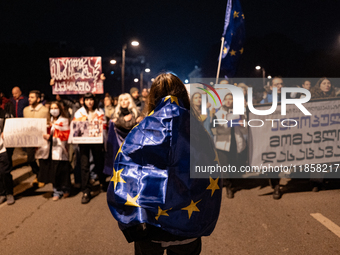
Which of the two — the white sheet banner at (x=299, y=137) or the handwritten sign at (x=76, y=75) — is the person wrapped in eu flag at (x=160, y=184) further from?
the handwritten sign at (x=76, y=75)

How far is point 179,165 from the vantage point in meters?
1.66

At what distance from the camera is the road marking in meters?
3.59

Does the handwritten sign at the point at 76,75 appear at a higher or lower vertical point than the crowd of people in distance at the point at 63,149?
higher

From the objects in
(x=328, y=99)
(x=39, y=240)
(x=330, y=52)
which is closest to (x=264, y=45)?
(x=330, y=52)

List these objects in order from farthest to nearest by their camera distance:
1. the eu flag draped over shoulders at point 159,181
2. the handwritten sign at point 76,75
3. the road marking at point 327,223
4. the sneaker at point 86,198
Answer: the handwritten sign at point 76,75 < the sneaker at point 86,198 < the road marking at point 327,223 < the eu flag draped over shoulders at point 159,181

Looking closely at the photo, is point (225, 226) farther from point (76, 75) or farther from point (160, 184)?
point (76, 75)

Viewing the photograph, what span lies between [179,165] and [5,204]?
4.84 meters

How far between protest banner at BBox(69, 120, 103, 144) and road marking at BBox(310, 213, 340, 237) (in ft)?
12.6

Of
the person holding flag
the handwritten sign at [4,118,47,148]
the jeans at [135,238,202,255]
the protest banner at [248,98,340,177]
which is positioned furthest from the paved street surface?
the person holding flag

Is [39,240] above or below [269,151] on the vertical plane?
below

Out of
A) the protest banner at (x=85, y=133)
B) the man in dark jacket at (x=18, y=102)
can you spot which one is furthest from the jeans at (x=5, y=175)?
the man in dark jacket at (x=18, y=102)

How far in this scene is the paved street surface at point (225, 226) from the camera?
3305 mm

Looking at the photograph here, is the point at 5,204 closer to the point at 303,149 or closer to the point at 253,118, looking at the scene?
the point at 253,118

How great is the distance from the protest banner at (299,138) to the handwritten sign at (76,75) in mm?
4715
